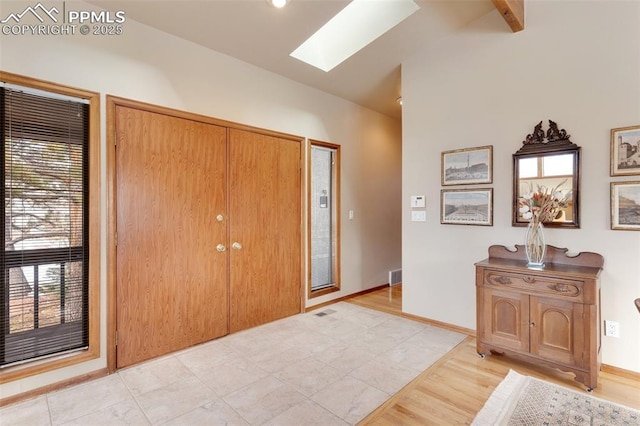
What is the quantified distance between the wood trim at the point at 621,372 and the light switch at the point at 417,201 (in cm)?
199

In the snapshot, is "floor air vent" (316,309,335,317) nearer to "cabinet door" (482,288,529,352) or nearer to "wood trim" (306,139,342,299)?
"wood trim" (306,139,342,299)

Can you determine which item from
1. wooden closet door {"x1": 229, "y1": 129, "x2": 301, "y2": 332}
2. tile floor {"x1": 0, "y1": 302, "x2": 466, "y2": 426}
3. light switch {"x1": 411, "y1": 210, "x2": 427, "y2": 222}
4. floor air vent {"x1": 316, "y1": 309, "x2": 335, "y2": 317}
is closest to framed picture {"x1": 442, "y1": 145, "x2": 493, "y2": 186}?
light switch {"x1": 411, "y1": 210, "x2": 427, "y2": 222}

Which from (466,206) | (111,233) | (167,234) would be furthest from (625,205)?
(111,233)

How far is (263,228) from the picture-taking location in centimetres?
343

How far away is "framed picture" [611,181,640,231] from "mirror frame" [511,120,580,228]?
0.69ft

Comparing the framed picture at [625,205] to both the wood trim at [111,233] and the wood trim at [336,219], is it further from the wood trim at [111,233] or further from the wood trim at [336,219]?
the wood trim at [111,233]

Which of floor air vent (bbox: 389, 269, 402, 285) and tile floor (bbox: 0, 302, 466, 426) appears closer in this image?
tile floor (bbox: 0, 302, 466, 426)

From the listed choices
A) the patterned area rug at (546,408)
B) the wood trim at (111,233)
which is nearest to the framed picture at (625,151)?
the patterned area rug at (546,408)

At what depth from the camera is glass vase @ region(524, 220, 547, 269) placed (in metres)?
2.44

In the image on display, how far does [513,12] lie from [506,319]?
2.53m

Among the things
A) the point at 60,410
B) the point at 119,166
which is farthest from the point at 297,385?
the point at 119,166

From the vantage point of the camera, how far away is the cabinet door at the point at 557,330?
2158 mm

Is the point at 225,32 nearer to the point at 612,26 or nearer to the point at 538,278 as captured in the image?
the point at 612,26

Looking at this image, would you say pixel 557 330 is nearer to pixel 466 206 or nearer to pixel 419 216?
pixel 466 206
